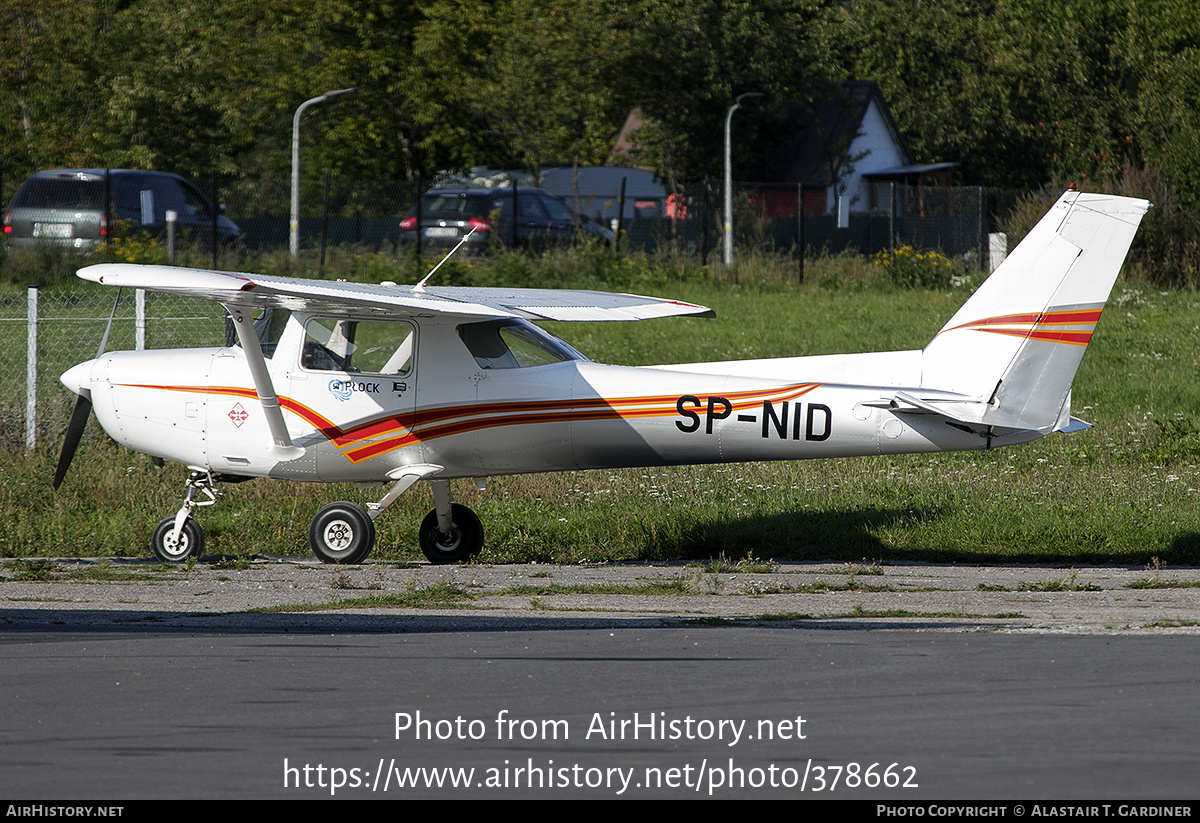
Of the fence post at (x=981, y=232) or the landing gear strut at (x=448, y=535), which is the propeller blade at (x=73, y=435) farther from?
the fence post at (x=981, y=232)

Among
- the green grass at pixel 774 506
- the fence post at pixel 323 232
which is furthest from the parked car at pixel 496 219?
the green grass at pixel 774 506

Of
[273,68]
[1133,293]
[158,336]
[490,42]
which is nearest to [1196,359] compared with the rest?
[1133,293]

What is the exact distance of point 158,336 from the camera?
17812 mm

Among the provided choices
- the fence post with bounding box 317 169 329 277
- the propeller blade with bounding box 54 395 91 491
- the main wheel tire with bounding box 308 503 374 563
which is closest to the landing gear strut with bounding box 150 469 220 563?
the main wheel tire with bounding box 308 503 374 563

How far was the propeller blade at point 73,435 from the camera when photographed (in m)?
11.3

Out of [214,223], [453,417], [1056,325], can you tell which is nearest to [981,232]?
[214,223]

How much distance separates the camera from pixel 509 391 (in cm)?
1046

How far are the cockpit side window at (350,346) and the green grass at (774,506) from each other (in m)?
1.68

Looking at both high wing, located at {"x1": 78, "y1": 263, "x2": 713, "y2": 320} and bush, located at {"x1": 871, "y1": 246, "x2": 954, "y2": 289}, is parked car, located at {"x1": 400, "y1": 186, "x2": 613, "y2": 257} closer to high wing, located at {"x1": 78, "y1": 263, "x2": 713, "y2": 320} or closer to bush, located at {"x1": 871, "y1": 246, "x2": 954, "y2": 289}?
bush, located at {"x1": 871, "y1": 246, "x2": 954, "y2": 289}

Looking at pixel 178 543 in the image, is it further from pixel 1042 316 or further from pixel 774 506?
pixel 1042 316

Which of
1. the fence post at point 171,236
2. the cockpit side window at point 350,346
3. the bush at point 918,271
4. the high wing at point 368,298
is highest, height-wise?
the fence post at point 171,236

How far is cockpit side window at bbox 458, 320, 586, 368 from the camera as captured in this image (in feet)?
34.6
